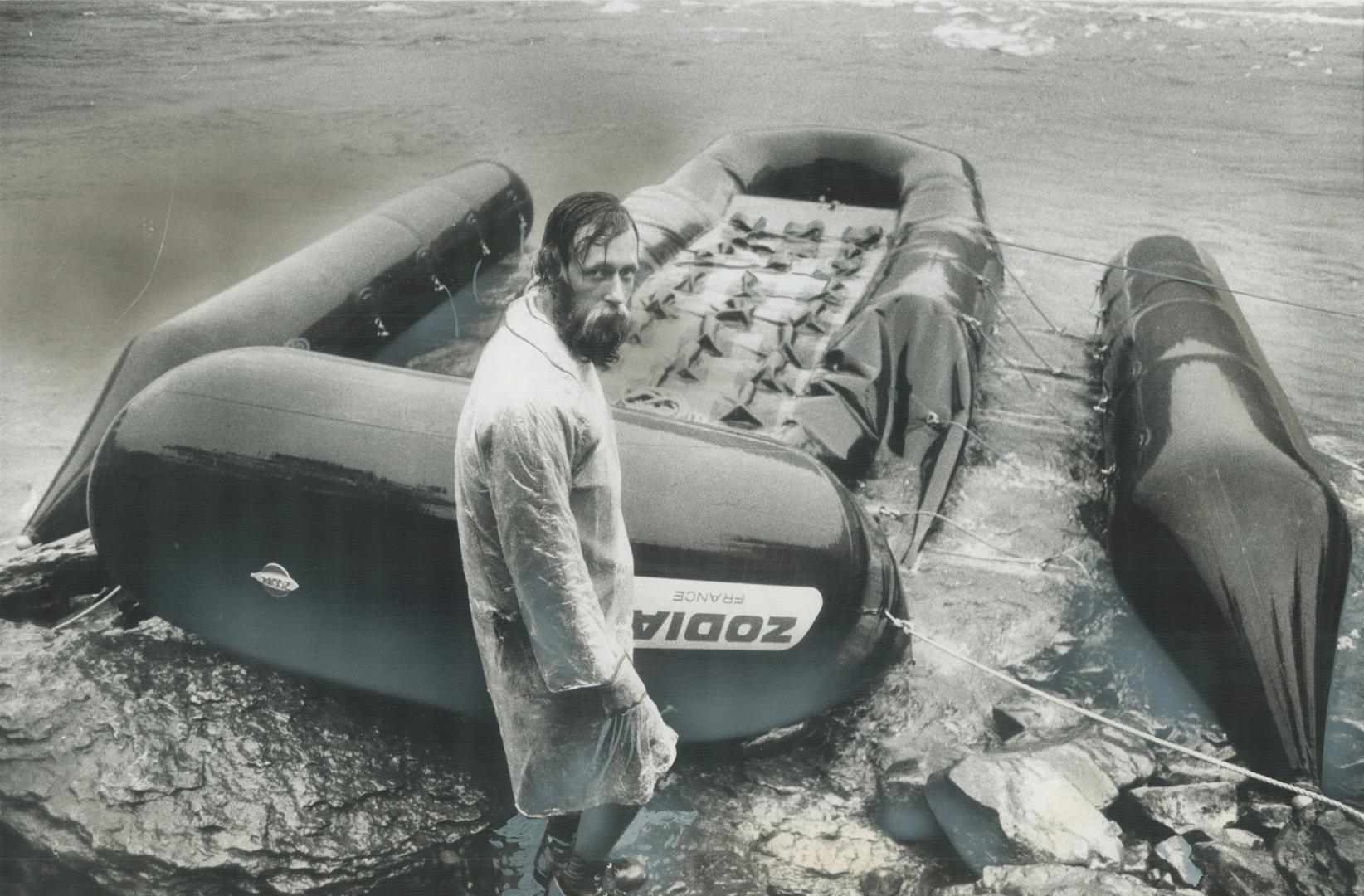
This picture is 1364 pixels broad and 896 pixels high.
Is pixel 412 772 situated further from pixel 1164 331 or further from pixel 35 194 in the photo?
pixel 1164 331

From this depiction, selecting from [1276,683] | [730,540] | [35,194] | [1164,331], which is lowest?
[1276,683]

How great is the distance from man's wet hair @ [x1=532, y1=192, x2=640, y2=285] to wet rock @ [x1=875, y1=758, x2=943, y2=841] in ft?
6.41

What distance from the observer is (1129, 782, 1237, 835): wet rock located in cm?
272

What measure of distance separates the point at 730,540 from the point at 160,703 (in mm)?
1743

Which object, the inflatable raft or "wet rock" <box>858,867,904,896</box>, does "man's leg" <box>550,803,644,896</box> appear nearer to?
the inflatable raft

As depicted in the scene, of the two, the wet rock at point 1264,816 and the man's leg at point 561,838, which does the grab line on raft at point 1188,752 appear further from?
the man's leg at point 561,838

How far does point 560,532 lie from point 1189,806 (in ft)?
7.14

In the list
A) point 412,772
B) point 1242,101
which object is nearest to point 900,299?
point 412,772

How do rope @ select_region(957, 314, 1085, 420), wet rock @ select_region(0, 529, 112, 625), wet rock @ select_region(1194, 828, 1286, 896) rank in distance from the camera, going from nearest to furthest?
wet rock @ select_region(1194, 828, 1286, 896) → wet rock @ select_region(0, 529, 112, 625) → rope @ select_region(957, 314, 1085, 420)

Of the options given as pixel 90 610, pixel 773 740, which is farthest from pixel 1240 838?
pixel 90 610

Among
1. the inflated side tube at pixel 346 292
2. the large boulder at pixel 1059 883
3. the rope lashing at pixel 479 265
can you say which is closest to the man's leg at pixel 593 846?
the large boulder at pixel 1059 883

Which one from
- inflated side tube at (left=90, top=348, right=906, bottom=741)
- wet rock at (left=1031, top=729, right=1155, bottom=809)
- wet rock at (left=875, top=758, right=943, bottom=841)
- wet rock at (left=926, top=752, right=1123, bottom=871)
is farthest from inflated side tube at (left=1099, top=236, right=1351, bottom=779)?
inflated side tube at (left=90, top=348, right=906, bottom=741)

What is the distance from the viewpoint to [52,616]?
3389 millimetres

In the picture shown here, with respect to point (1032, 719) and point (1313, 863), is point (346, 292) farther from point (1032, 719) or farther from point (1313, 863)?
point (1313, 863)
